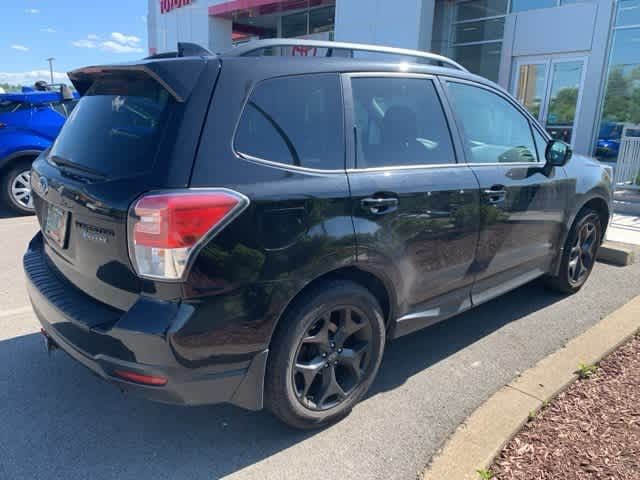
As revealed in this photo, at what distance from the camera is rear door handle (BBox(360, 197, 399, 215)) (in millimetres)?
2556

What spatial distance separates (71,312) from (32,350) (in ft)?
4.52

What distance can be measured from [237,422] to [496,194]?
2142 millimetres

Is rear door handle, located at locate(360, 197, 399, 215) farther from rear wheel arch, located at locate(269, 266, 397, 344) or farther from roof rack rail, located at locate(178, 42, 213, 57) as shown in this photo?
roof rack rail, located at locate(178, 42, 213, 57)

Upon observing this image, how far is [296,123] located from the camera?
95.9 inches

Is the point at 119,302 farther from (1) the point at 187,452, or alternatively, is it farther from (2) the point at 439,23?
(2) the point at 439,23

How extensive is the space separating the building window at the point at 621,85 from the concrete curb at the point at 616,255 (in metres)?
5.46

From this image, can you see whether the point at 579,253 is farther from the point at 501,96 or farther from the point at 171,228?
the point at 171,228

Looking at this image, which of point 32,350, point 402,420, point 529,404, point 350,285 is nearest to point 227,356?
point 350,285

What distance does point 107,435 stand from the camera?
259cm

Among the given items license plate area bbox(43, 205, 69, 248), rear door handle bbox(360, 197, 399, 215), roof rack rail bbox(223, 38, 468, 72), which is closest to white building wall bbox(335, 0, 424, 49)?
roof rack rail bbox(223, 38, 468, 72)

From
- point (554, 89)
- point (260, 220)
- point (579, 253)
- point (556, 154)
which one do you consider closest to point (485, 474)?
point (260, 220)

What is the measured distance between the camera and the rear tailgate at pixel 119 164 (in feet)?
6.86

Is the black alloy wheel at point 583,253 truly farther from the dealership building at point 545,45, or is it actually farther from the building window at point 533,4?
the building window at point 533,4

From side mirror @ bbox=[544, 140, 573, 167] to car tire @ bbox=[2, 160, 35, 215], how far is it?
6.65 metres
